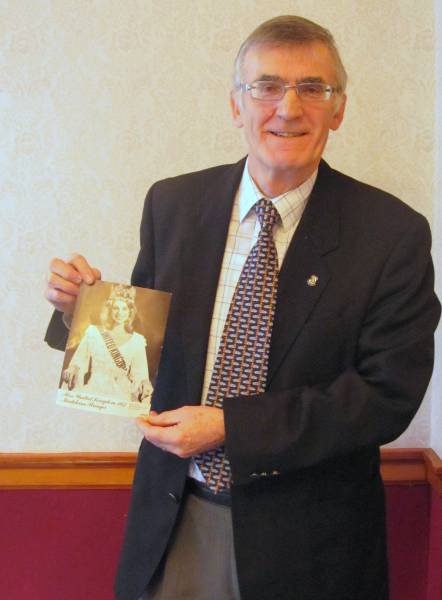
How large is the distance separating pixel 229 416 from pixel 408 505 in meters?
0.96

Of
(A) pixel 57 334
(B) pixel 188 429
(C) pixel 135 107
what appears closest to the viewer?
(B) pixel 188 429

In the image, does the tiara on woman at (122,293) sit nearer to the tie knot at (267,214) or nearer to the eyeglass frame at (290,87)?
the tie knot at (267,214)

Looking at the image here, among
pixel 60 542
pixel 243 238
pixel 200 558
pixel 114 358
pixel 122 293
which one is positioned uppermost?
pixel 243 238

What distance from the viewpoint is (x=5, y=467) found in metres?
1.73

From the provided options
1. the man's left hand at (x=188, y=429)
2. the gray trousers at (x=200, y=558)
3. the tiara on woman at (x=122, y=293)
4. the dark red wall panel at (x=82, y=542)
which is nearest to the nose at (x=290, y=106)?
the tiara on woman at (x=122, y=293)

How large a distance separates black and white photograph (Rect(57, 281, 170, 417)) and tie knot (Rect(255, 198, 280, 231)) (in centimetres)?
22

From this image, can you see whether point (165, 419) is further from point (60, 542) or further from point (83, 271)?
point (60, 542)

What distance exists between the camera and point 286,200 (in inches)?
43.9

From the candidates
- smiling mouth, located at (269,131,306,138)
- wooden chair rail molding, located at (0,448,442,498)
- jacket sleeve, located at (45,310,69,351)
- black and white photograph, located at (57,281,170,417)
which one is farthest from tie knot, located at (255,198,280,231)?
wooden chair rail molding, located at (0,448,442,498)

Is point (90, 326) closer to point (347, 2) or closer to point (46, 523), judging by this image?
point (46, 523)

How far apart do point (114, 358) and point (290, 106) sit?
20.4 inches

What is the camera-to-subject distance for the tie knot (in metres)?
1.09

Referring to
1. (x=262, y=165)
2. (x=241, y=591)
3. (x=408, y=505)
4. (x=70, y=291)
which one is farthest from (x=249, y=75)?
(x=408, y=505)

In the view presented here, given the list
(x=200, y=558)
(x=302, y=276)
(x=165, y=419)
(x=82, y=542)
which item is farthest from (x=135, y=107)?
(x=82, y=542)
